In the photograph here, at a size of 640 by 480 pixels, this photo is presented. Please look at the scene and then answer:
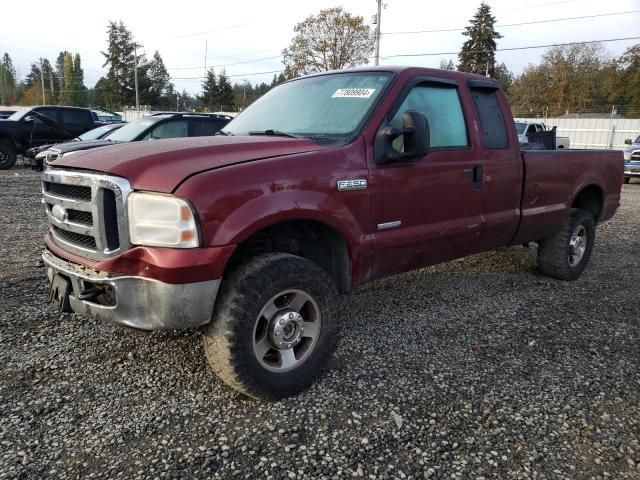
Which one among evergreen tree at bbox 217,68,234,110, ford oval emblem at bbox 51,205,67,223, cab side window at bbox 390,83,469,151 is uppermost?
evergreen tree at bbox 217,68,234,110

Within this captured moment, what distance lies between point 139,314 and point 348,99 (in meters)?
2.01

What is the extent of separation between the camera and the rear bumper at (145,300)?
97.9 inches

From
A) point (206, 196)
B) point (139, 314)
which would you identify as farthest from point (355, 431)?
point (206, 196)

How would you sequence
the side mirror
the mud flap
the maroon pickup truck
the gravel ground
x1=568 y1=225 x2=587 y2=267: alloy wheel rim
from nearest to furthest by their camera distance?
the gravel ground, the maroon pickup truck, the mud flap, the side mirror, x1=568 y1=225 x2=587 y2=267: alloy wheel rim

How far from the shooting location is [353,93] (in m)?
3.55

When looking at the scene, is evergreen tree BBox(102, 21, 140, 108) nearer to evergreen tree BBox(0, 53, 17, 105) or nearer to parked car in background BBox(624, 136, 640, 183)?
evergreen tree BBox(0, 53, 17, 105)

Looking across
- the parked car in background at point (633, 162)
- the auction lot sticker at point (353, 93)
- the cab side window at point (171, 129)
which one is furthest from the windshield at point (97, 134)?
the parked car in background at point (633, 162)

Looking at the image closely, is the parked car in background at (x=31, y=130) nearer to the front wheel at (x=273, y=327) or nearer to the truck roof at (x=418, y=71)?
the truck roof at (x=418, y=71)

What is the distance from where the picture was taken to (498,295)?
193 inches

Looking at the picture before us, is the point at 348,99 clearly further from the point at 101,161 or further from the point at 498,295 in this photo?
the point at 498,295

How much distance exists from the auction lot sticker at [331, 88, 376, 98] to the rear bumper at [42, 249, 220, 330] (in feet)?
5.64

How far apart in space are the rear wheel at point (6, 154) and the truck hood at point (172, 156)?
13.3m

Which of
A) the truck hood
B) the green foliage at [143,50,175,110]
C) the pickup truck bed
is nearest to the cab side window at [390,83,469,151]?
the pickup truck bed

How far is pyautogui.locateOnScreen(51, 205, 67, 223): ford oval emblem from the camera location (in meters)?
2.92
